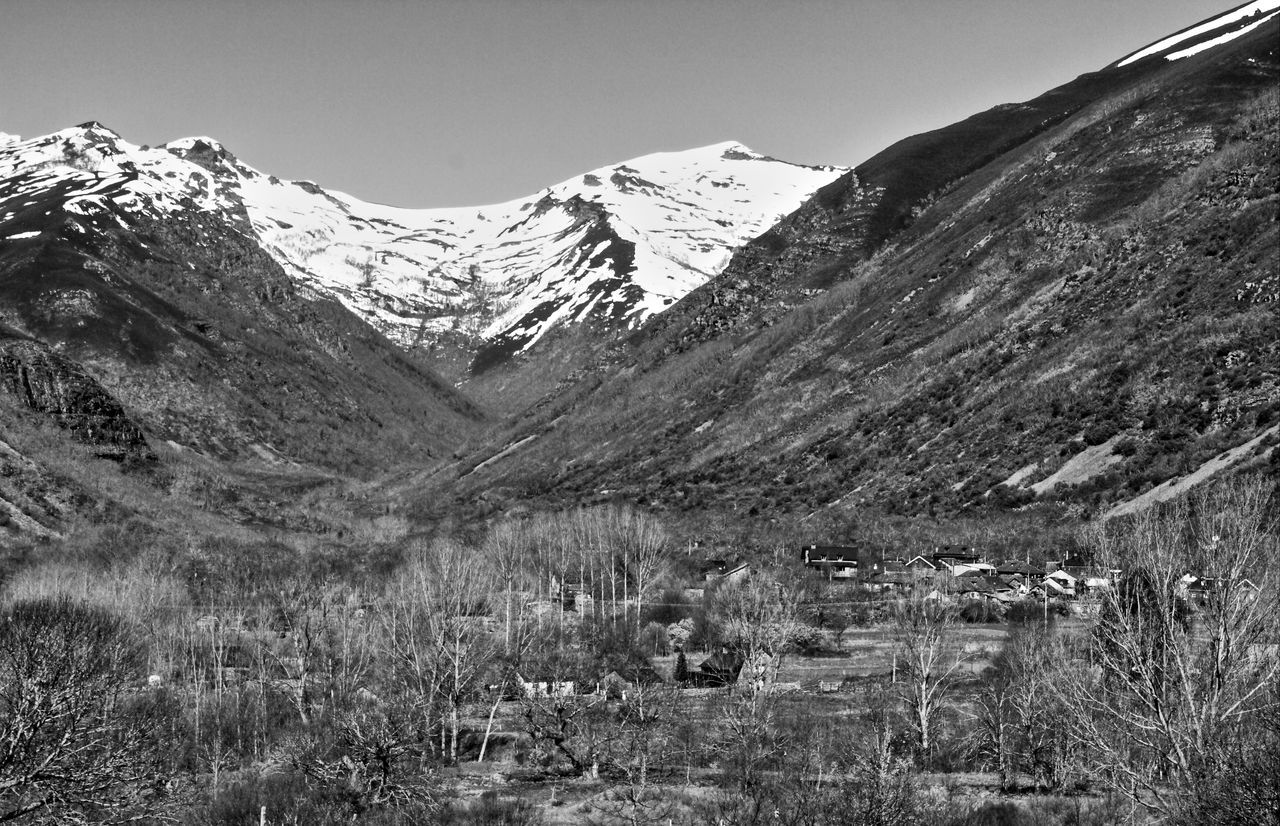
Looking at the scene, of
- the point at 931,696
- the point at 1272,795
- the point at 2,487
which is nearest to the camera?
the point at 1272,795

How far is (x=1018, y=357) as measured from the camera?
122500 mm

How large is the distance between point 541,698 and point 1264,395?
58067mm

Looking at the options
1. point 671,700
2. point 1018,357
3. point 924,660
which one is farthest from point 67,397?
point 924,660

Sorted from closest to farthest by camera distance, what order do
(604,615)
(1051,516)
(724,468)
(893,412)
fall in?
(604,615)
(1051,516)
(893,412)
(724,468)

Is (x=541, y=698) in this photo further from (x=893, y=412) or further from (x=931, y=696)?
(x=893, y=412)

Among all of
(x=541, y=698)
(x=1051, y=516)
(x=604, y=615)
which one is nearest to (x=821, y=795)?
(x=541, y=698)

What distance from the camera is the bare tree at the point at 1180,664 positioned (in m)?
32.4

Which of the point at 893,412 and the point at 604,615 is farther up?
the point at 893,412

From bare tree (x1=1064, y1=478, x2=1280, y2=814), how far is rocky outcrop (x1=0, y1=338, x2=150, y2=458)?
139 m

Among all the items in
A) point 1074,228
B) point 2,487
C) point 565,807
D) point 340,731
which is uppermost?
point 1074,228

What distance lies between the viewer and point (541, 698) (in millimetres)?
61312

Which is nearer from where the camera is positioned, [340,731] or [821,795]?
[821,795]

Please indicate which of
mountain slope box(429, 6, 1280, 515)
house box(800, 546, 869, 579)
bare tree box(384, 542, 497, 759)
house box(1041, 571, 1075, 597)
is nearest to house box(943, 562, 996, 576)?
house box(1041, 571, 1075, 597)

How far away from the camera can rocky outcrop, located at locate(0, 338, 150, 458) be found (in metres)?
158
